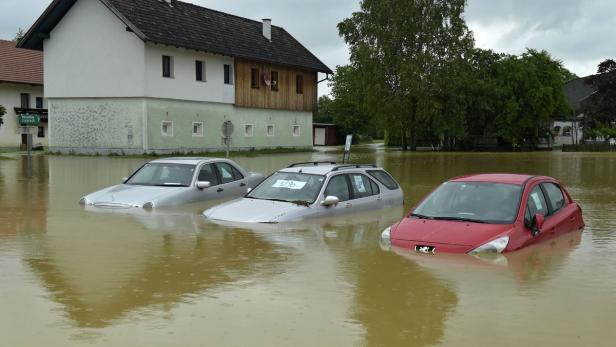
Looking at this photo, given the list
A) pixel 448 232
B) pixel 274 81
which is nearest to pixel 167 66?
pixel 274 81

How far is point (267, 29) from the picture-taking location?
178 ft

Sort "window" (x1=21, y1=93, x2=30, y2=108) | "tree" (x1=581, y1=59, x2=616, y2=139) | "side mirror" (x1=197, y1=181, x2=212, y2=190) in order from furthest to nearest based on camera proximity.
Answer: "tree" (x1=581, y1=59, x2=616, y2=139)
"window" (x1=21, y1=93, x2=30, y2=108)
"side mirror" (x1=197, y1=181, x2=212, y2=190)

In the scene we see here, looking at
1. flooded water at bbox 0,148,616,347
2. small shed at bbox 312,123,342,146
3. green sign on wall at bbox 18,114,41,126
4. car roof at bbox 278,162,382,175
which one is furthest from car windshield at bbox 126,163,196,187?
small shed at bbox 312,123,342,146

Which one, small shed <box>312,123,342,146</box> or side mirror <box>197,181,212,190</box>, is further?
small shed <box>312,123,342,146</box>

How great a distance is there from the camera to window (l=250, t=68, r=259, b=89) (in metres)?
51.1

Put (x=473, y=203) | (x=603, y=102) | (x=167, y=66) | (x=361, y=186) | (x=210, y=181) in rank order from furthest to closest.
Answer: (x=603, y=102)
(x=167, y=66)
(x=210, y=181)
(x=361, y=186)
(x=473, y=203)

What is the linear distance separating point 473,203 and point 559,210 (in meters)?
1.78

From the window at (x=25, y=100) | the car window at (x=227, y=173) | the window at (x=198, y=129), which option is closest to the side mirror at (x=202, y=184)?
the car window at (x=227, y=173)

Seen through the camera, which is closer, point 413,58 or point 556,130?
point 413,58

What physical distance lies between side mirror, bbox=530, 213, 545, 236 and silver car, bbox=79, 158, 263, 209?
776 centimetres

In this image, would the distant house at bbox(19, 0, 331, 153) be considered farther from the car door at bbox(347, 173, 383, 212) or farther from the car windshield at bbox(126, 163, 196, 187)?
the car door at bbox(347, 173, 383, 212)

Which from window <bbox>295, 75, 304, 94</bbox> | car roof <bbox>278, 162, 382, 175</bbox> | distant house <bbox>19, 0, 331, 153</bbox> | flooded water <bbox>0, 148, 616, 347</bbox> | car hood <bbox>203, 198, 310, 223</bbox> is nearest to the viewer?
flooded water <bbox>0, 148, 616, 347</bbox>

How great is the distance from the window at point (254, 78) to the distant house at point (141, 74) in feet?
1.42

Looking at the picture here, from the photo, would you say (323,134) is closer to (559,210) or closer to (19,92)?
(19,92)
